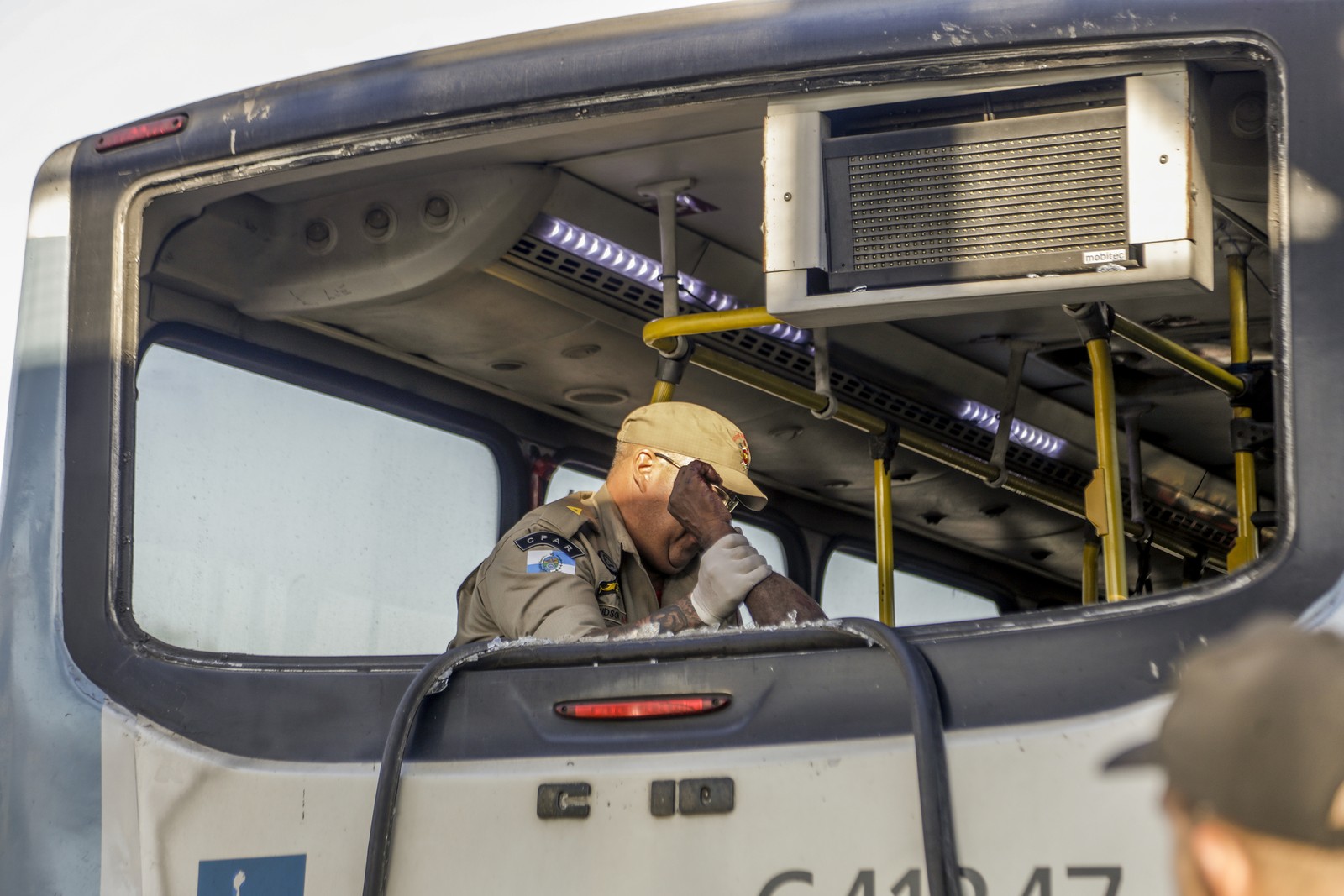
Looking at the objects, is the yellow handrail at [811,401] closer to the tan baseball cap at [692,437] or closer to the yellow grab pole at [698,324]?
the yellow grab pole at [698,324]

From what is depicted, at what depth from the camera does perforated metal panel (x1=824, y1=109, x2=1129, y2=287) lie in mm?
2275

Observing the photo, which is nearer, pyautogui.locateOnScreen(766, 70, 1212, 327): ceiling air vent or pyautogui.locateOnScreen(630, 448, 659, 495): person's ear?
pyautogui.locateOnScreen(766, 70, 1212, 327): ceiling air vent

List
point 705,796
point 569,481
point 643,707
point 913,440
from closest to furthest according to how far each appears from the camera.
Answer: point 705,796 < point 643,707 < point 913,440 < point 569,481

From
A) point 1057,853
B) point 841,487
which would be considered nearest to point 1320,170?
point 1057,853

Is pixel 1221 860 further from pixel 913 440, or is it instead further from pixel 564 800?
pixel 913 440

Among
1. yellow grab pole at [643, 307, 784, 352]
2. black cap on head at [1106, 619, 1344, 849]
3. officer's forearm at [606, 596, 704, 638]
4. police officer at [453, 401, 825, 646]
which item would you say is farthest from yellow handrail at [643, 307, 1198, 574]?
black cap on head at [1106, 619, 1344, 849]

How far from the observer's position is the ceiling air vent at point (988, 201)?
2242 millimetres

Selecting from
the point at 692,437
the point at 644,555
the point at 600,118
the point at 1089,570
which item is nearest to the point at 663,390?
the point at 692,437

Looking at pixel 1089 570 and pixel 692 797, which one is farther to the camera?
pixel 1089 570

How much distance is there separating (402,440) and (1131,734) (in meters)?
2.38

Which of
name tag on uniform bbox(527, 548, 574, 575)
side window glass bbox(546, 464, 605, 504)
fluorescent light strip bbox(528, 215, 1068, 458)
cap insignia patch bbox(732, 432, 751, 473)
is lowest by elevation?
name tag on uniform bbox(527, 548, 574, 575)

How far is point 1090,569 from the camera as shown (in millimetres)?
4930

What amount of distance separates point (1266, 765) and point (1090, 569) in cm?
413

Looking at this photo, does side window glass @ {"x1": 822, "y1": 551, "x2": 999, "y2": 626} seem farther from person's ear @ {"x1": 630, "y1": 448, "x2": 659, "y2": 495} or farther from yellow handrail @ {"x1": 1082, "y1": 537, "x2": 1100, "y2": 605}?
person's ear @ {"x1": 630, "y1": 448, "x2": 659, "y2": 495}
